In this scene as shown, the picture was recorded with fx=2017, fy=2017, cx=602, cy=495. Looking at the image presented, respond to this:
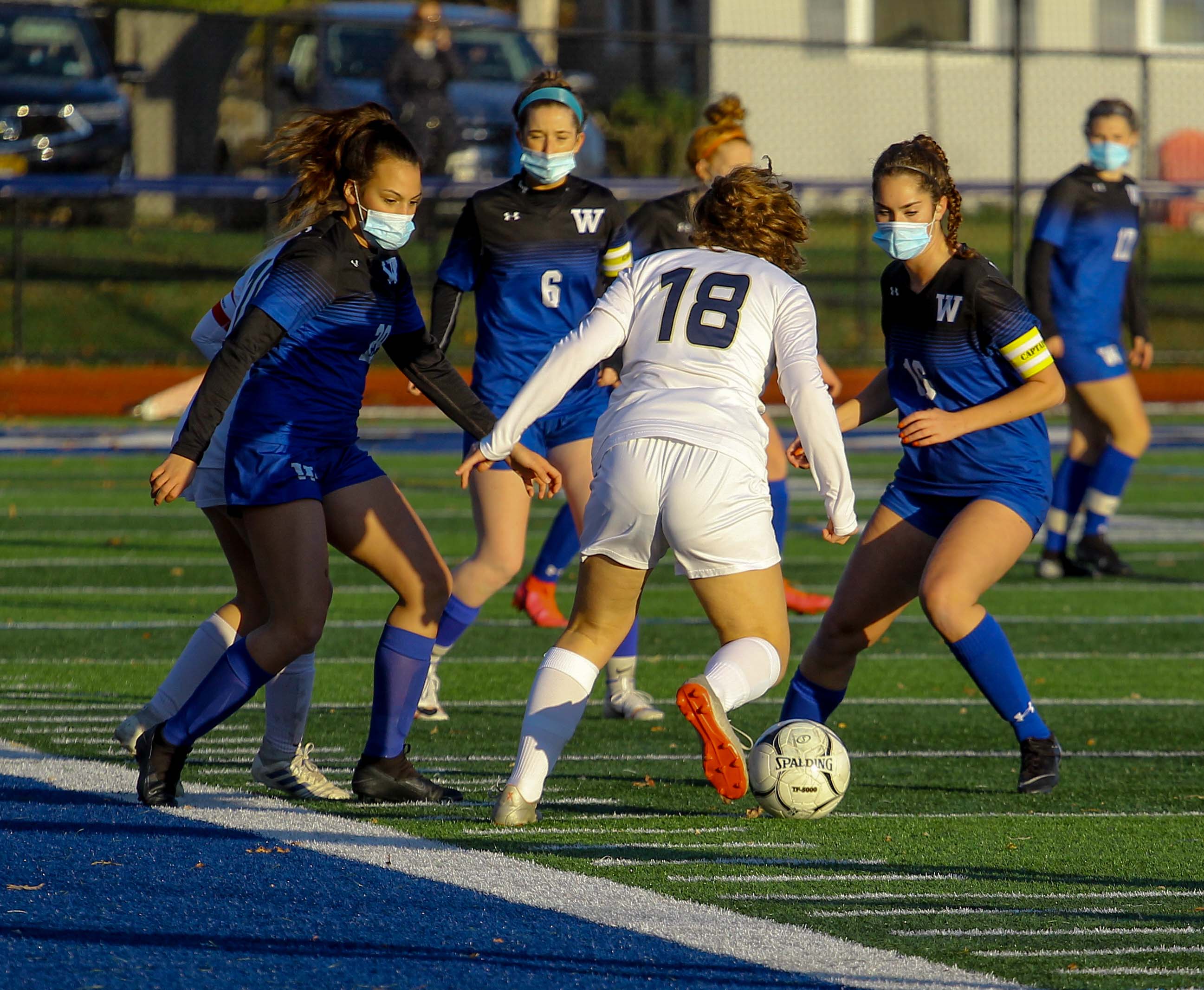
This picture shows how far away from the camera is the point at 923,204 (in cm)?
598

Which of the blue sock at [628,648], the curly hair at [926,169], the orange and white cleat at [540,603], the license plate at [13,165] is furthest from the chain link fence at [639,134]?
the curly hair at [926,169]

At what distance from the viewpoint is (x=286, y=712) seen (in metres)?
5.92

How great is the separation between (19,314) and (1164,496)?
11.9 metres

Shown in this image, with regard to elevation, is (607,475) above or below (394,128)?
below

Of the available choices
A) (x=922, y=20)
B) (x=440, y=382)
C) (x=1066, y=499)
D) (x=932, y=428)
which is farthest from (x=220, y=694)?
(x=922, y=20)

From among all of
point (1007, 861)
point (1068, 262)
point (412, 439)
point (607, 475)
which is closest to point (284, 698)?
point (607, 475)

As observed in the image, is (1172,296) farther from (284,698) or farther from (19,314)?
(284,698)

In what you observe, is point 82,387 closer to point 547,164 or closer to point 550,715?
point 547,164

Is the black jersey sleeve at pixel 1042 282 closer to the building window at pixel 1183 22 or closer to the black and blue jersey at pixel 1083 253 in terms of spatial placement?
the black and blue jersey at pixel 1083 253

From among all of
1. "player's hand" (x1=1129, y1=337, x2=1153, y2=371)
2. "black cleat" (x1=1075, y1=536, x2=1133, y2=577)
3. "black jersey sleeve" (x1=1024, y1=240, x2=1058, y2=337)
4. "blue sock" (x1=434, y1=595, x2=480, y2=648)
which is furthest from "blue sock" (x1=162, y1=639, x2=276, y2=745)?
"player's hand" (x1=1129, y1=337, x2=1153, y2=371)

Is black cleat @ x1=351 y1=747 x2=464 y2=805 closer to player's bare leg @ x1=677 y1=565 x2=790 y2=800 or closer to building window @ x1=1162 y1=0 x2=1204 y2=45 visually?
player's bare leg @ x1=677 y1=565 x2=790 y2=800

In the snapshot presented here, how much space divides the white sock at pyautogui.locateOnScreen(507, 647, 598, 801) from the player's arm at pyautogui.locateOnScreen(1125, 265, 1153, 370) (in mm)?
6774

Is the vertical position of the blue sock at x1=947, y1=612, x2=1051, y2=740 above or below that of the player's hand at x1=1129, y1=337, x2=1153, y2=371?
below

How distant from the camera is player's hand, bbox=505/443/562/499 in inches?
225
